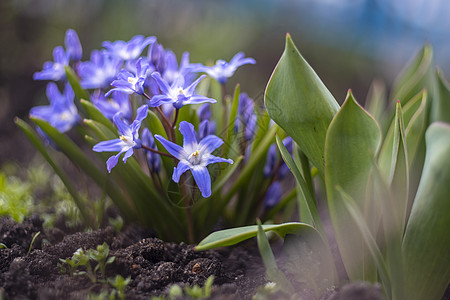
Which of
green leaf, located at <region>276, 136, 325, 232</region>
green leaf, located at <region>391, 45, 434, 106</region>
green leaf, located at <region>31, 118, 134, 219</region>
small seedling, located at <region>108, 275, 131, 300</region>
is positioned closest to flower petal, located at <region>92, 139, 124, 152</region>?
green leaf, located at <region>31, 118, 134, 219</region>

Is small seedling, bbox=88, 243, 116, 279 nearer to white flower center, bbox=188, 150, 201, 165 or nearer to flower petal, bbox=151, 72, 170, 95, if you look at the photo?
white flower center, bbox=188, 150, 201, 165

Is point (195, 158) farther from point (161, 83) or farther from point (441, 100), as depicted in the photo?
point (441, 100)

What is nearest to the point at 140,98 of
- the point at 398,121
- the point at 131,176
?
the point at 131,176

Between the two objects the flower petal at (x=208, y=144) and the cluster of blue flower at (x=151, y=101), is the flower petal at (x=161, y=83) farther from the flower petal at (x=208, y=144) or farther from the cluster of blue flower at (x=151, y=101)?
the flower petal at (x=208, y=144)

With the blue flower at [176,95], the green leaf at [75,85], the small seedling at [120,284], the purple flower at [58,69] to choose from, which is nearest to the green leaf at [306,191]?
the blue flower at [176,95]

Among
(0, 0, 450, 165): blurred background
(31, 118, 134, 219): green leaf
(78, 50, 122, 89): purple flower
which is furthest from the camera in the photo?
(0, 0, 450, 165): blurred background

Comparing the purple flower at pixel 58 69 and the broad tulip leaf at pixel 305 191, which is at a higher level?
the purple flower at pixel 58 69
